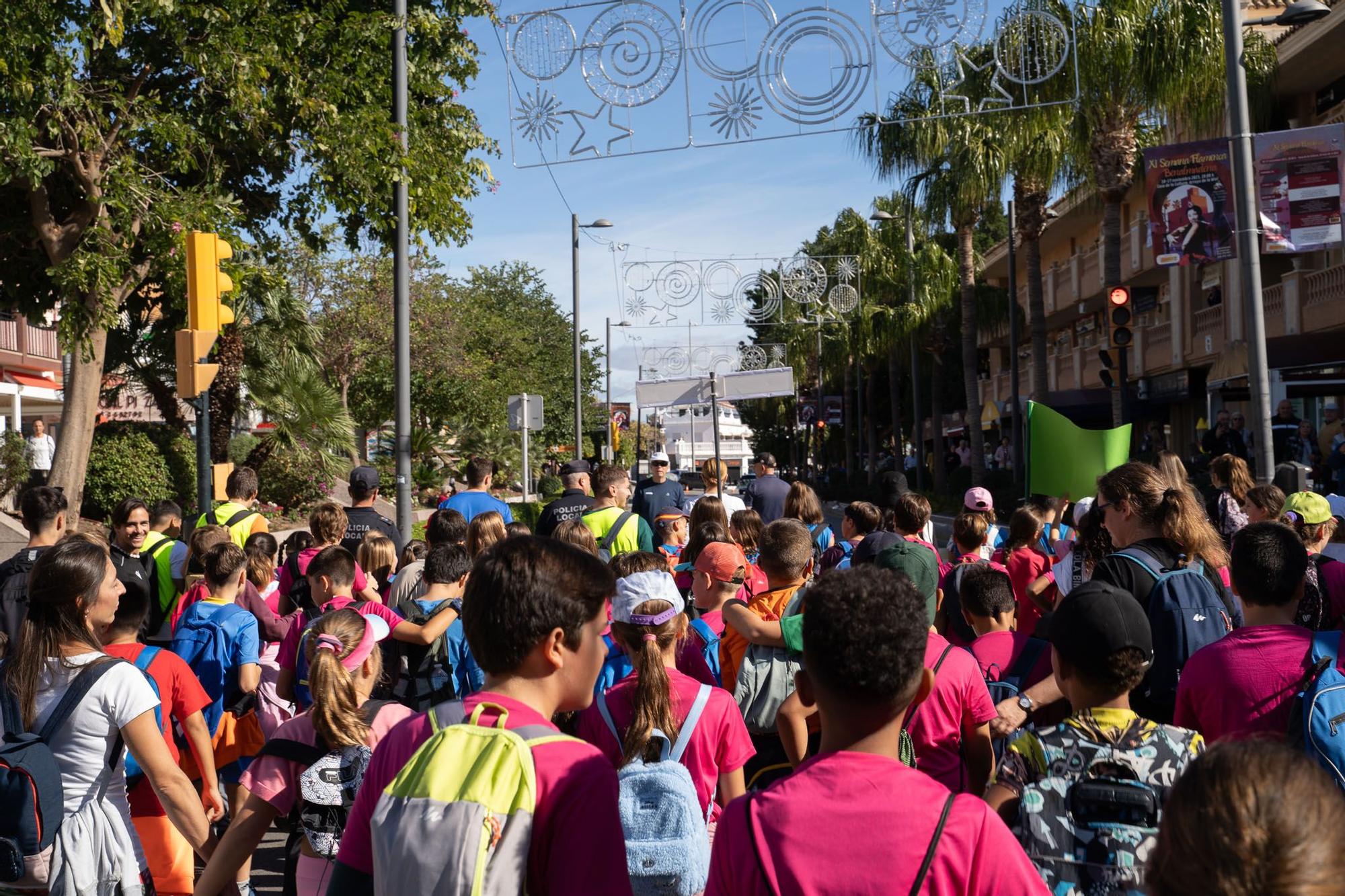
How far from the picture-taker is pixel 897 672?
2248 millimetres

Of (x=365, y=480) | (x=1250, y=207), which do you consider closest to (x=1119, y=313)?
(x=1250, y=207)

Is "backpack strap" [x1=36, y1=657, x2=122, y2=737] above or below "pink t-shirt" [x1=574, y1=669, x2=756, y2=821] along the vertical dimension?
above

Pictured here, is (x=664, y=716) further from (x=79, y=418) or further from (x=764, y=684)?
(x=79, y=418)

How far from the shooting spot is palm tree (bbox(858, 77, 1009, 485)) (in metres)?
28.9

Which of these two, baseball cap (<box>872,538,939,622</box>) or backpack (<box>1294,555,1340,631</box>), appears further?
baseball cap (<box>872,538,939,622</box>)

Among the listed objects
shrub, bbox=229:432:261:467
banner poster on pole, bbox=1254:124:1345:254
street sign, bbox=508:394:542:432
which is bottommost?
shrub, bbox=229:432:261:467

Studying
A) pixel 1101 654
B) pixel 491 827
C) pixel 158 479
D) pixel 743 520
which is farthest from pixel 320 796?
pixel 158 479

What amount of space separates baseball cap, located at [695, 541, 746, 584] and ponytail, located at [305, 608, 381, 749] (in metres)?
1.51

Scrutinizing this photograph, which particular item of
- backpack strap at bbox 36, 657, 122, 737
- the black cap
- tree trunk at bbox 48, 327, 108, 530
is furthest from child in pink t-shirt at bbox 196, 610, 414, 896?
tree trunk at bbox 48, 327, 108, 530

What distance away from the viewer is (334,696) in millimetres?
3578

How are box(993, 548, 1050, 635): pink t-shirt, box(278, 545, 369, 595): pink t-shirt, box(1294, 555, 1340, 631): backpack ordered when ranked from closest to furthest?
box(1294, 555, 1340, 631): backpack
box(993, 548, 1050, 635): pink t-shirt
box(278, 545, 369, 595): pink t-shirt

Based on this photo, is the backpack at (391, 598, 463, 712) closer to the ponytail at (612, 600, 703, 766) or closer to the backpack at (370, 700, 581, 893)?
the ponytail at (612, 600, 703, 766)

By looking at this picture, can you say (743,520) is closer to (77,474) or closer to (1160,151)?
(1160,151)

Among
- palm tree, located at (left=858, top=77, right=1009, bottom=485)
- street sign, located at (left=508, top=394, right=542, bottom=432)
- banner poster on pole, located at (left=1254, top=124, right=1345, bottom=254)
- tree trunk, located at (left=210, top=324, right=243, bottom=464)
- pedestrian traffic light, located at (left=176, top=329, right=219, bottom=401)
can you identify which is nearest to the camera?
pedestrian traffic light, located at (left=176, top=329, right=219, bottom=401)
